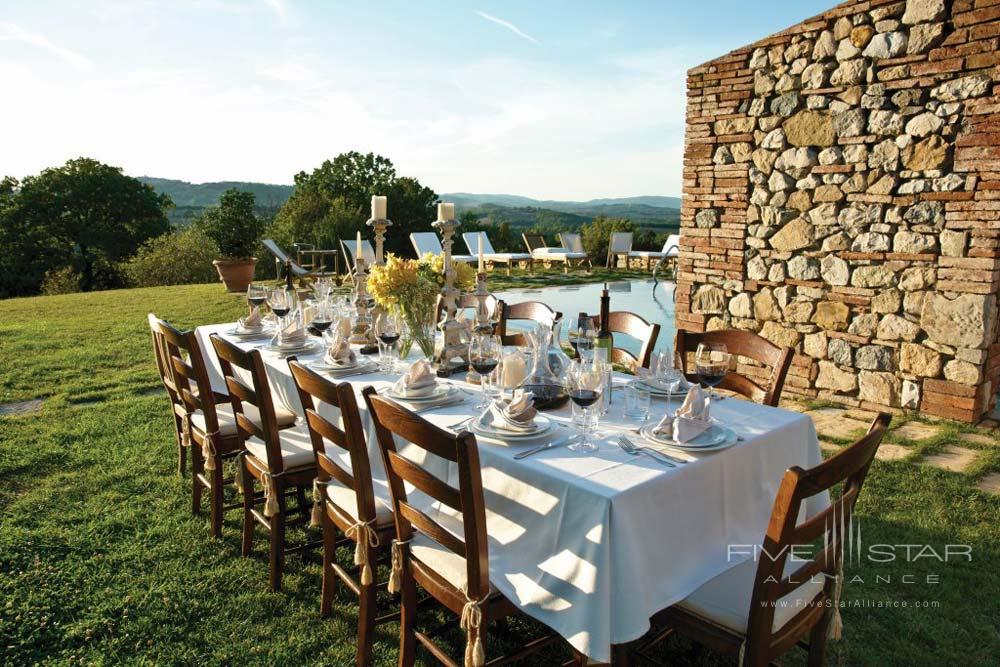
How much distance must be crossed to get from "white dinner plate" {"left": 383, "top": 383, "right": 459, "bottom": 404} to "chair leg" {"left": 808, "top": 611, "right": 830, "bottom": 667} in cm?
127

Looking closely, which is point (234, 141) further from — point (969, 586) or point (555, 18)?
point (969, 586)

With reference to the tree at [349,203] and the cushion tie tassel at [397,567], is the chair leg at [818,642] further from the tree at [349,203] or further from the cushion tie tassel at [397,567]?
the tree at [349,203]

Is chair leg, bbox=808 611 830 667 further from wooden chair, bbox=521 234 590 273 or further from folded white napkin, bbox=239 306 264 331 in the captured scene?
wooden chair, bbox=521 234 590 273

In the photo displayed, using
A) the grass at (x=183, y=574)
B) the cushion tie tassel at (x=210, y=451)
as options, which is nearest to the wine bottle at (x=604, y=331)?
the grass at (x=183, y=574)

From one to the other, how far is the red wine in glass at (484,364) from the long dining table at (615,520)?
1.03ft

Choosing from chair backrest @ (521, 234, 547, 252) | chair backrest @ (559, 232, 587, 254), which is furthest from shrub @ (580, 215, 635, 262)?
chair backrest @ (521, 234, 547, 252)

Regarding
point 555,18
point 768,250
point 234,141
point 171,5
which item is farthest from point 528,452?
point 234,141

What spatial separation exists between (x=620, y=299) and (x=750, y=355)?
5.82m

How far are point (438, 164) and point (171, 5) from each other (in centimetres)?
889

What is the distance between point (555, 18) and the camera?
269 inches

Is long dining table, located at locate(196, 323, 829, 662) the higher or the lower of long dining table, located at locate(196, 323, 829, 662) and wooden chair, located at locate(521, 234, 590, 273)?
the lower

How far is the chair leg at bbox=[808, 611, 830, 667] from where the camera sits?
1.74 meters

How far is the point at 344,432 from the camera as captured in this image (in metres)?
1.87

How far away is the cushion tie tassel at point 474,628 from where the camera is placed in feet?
5.24
